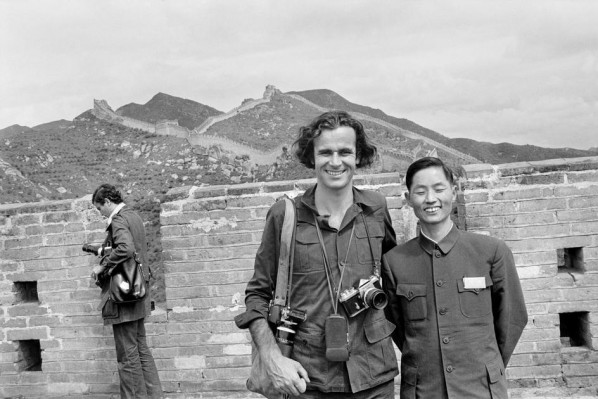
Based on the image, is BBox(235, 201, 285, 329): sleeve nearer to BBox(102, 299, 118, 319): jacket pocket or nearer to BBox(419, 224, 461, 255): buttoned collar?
BBox(419, 224, 461, 255): buttoned collar

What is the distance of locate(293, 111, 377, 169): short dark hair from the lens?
239 centimetres

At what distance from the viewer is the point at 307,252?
234cm

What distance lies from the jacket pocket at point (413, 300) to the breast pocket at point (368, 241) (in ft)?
0.65

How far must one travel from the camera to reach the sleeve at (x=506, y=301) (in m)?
2.41

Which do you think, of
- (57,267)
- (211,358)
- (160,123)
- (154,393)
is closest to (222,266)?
(211,358)

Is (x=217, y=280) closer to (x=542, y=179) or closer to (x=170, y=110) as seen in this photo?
(x=542, y=179)

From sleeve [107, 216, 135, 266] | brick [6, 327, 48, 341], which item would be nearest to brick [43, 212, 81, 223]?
sleeve [107, 216, 135, 266]

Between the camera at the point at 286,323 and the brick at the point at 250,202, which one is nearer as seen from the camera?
the camera at the point at 286,323

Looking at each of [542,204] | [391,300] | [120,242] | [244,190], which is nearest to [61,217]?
[120,242]

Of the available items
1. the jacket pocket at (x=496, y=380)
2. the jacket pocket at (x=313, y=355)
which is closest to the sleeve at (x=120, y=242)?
the jacket pocket at (x=313, y=355)

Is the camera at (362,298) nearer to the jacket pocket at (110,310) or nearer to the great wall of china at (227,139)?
the jacket pocket at (110,310)

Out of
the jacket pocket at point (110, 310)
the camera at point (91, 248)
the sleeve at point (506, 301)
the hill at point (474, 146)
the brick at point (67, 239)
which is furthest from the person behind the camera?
the hill at point (474, 146)

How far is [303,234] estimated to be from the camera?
2369mm

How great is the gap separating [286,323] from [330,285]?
0.25 metres
